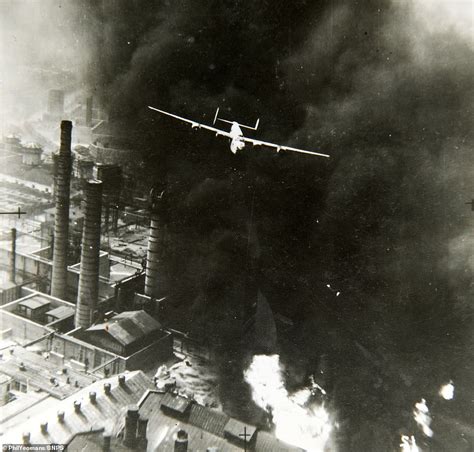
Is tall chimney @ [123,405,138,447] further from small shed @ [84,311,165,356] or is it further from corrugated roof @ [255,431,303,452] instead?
small shed @ [84,311,165,356]

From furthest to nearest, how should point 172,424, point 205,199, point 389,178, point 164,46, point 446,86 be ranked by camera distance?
point 205,199, point 164,46, point 389,178, point 446,86, point 172,424

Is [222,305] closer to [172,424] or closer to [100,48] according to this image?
[172,424]

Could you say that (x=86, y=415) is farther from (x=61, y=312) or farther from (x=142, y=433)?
(x=61, y=312)

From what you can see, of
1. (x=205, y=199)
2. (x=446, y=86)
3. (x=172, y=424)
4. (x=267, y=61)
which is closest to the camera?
(x=172, y=424)

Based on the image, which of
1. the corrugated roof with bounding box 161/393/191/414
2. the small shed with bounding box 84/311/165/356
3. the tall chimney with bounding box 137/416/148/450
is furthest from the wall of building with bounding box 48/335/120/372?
the tall chimney with bounding box 137/416/148/450

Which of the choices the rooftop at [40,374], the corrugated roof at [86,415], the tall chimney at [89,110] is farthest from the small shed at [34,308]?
the tall chimney at [89,110]

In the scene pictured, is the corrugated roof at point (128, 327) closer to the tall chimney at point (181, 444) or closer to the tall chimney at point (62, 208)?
the tall chimney at point (62, 208)

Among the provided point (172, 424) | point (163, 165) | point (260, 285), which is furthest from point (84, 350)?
point (163, 165)
